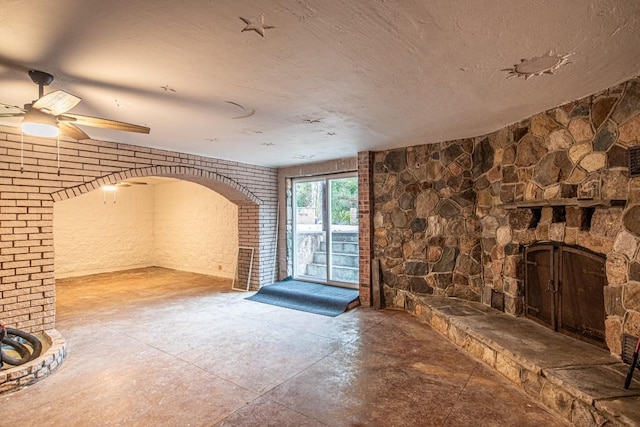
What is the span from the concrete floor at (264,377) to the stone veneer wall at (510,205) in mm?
855

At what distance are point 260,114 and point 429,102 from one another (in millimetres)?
1544

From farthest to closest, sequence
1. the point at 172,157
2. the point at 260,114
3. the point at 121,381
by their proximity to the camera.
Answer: the point at 172,157
the point at 260,114
the point at 121,381

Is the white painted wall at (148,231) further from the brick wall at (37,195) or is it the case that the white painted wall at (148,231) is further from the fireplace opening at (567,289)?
the fireplace opening at (567,289)

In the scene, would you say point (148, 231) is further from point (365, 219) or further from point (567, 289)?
point (567, 289)

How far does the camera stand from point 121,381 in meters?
2.64

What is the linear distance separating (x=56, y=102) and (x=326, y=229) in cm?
424

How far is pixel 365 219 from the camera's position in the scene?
476cm

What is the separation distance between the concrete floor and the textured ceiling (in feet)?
7.82

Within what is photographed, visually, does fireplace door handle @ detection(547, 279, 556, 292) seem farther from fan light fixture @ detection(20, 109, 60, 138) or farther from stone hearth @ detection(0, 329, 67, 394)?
stone hearth @ detection(0, 329, 67, 394)

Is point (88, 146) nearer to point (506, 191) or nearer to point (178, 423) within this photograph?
point (178, 423)

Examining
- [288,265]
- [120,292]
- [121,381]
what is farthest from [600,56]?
[120,292]

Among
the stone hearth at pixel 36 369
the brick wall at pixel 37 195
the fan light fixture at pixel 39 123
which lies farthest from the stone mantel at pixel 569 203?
the stone hearth at pixel 36 369

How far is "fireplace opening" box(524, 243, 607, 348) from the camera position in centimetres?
259

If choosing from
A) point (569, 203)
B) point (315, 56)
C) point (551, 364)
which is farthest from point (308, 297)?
point (315, 56)
